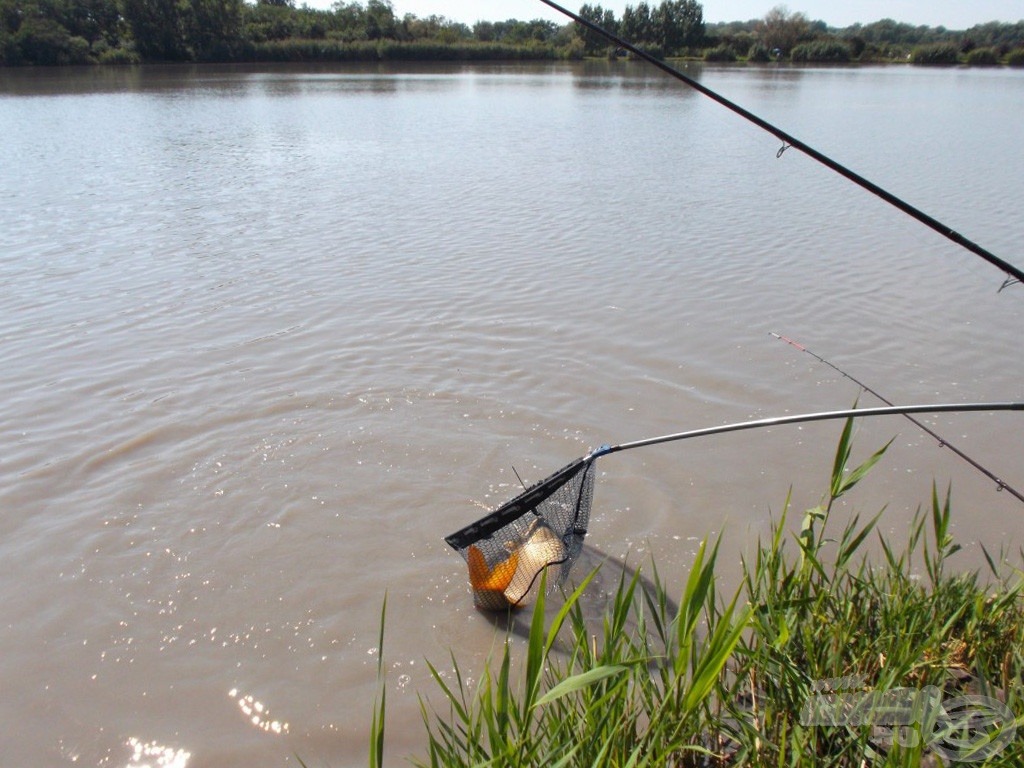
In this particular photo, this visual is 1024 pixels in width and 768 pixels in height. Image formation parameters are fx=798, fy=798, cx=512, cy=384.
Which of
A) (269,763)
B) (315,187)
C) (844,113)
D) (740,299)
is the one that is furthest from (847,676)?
(844,113)

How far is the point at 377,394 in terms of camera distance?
534 centimetres

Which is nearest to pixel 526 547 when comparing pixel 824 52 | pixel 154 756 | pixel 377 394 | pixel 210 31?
pixel 154 756

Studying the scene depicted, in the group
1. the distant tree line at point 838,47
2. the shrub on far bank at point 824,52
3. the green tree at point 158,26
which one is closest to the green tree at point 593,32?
the distant tree line at point 838,47

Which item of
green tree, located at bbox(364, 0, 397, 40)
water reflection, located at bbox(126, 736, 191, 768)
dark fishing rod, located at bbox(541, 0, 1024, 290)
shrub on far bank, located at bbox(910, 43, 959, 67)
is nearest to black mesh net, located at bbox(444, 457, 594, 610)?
water reflection, located at bbox(126, 736, 191, 768)

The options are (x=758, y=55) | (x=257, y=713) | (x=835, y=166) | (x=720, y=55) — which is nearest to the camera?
(x=835, y=166)

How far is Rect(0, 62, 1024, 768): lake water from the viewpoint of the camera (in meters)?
3.15

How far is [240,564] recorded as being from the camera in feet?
12.0

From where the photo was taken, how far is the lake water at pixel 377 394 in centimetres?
315

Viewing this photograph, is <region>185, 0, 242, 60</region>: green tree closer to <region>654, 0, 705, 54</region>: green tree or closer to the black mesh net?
<region>654, 0, 705, 54</region>: green tree

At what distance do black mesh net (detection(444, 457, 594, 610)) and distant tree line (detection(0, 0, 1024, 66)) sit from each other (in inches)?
1702

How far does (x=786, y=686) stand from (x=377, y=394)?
360 centimetres

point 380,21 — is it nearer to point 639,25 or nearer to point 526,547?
point 639,25

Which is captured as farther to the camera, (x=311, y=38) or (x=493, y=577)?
(x=311, y=38)

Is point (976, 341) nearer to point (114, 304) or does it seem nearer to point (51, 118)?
point (114, 304)
